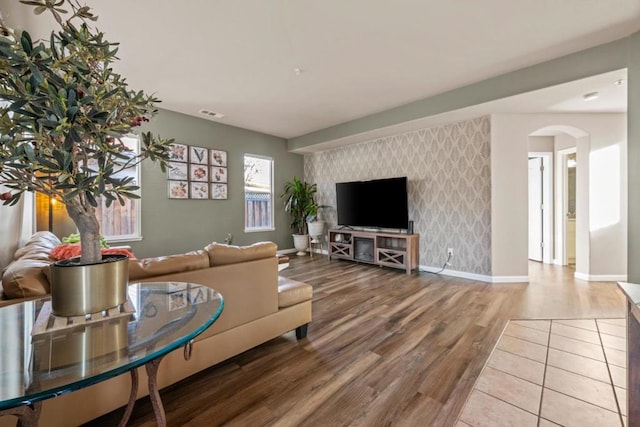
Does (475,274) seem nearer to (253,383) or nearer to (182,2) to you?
(253,383)

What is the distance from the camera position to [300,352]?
1989 millimetres

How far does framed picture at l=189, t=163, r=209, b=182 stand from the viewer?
4684 millimetres

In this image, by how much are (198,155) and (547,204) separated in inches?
253

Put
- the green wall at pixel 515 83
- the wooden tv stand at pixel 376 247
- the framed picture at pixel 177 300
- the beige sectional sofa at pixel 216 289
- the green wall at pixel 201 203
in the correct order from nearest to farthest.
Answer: the framed picture at pixel 177 300 < the beige sectional sofa at pixel 216 289 < the green wall at pixel 515 83 < the green wall at pixel 201 203 < the wooden tv stand at pixel 376 247

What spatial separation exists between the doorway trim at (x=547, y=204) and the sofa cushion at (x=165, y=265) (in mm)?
5893

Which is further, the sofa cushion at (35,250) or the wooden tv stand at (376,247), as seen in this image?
the wooden tv stand at (376,247)

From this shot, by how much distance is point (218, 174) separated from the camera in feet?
16.5

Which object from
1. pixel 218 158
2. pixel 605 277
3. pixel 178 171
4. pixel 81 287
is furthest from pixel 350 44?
pixel 605 277

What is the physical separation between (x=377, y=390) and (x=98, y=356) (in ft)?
4.69

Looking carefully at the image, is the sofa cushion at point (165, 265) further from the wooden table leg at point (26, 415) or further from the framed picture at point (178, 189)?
the framed picture at point (178, 189)

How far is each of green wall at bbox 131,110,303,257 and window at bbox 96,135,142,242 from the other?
10 cm

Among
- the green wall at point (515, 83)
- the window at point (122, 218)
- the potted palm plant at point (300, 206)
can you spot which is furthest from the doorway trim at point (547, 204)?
the window at point (122, 218)

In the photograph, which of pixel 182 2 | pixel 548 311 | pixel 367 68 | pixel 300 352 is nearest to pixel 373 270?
pixel 548 311

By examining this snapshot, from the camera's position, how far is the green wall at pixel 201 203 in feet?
13.9
